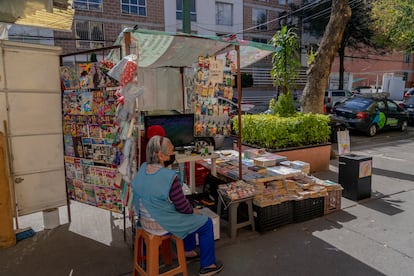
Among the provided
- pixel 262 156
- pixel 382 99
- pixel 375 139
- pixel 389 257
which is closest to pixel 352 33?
pixel 382 99

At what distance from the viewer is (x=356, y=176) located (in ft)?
15.6

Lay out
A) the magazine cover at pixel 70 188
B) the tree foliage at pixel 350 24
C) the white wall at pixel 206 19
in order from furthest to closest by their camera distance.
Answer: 1. the tree foliage at pixel 350 24
2. the white wall at pixel 206 19
3. the magazine cover at pixel 70 188

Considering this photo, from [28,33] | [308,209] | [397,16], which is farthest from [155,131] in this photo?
[28,33]

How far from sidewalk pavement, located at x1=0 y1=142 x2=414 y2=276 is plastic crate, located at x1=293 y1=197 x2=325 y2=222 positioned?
83 millimetres

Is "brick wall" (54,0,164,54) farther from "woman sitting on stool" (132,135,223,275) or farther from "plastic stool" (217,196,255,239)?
"woman sitting on stool" (132,135,223,275)

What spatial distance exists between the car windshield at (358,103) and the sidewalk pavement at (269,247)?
23.2 ft

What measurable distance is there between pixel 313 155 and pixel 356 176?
5.63ft

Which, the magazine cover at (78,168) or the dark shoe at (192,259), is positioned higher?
the magazine cover at (78,168)

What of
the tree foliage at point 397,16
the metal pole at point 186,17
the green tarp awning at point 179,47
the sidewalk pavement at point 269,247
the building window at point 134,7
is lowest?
the sidewalk pavement at point 269,247

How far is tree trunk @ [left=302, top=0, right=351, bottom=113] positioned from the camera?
23.7ft

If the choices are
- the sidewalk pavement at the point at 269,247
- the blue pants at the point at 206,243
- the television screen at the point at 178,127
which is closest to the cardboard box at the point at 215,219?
the sidewalk pavement at the point at 269,247

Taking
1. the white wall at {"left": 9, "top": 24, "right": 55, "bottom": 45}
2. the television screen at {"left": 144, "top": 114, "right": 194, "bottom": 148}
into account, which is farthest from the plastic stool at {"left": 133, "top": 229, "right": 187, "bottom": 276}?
the white wall at {"left": 9, "top": 24, "right": 55, "bottom": 45}

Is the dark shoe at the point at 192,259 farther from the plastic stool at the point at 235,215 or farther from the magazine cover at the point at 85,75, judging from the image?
the magazine cover at the point at 85,75

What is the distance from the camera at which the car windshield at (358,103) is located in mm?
10859
